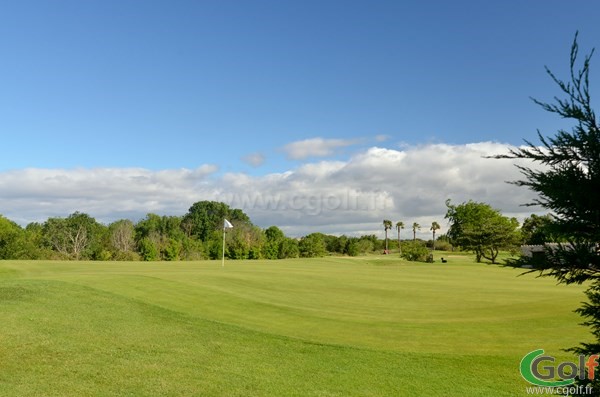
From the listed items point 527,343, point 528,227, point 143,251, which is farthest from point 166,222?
point 527,343

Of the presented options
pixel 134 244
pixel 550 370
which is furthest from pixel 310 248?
pixel 550 370

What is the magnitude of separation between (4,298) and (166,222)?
96934 millimetres

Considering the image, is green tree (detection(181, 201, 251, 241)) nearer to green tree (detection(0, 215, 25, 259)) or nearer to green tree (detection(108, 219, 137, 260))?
green tree (detection(108, 219, 137, 260))

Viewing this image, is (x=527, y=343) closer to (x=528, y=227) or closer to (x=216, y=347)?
(x=216, y=347)

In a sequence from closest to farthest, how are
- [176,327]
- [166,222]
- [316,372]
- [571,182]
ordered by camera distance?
[571,182] → [316,372] → [176,327] → [166,222]

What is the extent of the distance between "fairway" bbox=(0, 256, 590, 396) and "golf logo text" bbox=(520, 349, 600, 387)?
379mm

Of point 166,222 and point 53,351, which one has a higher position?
point 166,222

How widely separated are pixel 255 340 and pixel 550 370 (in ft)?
25.3

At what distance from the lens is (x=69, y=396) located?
321 inches

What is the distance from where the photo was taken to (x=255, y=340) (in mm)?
13156

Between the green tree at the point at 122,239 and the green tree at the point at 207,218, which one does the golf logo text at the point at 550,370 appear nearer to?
the green tree at the point at 122,239

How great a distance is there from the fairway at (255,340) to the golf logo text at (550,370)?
14.9 inches

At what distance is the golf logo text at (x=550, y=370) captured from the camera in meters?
10.3

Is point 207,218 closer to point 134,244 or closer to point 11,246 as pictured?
point 134,244
